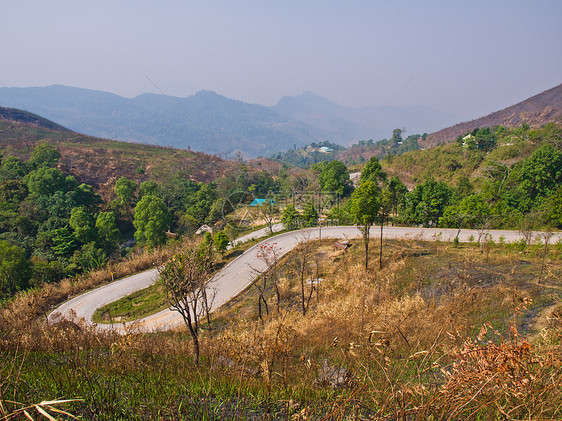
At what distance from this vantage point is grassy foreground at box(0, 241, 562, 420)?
6.00ft

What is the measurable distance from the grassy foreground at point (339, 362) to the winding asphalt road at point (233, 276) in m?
4.03

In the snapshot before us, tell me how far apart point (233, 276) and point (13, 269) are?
44.1 feet

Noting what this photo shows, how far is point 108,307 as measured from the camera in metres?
16.6

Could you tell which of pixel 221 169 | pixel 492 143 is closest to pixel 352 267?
pixel 492 143

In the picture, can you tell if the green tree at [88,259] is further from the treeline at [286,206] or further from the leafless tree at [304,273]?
the leafless tree at [304,273]

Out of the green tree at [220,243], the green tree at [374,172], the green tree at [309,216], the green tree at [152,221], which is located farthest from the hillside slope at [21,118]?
the green tree at [309,216]

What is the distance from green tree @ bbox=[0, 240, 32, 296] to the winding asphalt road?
3.96m

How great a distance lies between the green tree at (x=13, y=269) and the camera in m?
17.9

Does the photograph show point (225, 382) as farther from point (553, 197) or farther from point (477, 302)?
point (553, 197)

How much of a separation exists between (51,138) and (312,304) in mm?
72106

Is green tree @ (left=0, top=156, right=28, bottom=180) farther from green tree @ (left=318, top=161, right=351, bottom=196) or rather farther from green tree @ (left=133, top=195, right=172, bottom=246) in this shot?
green tree @ (left=318, top=161, right=351, bottom=196)

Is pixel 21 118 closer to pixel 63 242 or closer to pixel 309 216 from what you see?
pixel 63 242

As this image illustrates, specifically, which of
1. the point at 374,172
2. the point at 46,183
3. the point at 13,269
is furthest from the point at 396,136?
the point at 13,269

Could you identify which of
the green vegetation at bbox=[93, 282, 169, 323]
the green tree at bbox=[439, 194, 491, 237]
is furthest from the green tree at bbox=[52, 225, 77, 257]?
the green tree at bbox=[439, 194, 491, 237]
